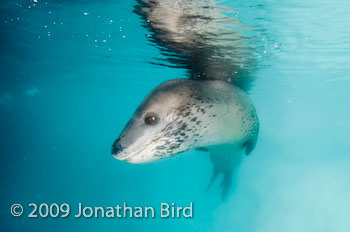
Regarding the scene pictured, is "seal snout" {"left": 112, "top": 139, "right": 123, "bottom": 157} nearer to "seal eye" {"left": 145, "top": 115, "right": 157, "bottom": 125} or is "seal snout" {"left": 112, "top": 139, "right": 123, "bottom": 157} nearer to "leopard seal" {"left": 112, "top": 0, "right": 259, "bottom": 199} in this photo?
"leopard seal" {"left": 112, "top": 0, "right": 259, "bottom": 199}

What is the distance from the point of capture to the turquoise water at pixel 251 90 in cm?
705

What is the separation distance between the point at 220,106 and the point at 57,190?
3308 centimetres

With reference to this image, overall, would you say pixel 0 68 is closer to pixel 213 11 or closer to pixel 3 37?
pixel 3 37

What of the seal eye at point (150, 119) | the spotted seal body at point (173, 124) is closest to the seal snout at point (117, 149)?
the spotted seal body at point (173, 124)

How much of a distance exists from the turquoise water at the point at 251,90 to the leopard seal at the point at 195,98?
1.30 ft

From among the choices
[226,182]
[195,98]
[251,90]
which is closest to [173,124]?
[195,98]

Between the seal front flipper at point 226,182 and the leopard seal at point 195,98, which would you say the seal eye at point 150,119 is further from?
the seal front flipper at point 226,182

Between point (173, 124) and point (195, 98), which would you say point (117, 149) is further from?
point (195, 98)

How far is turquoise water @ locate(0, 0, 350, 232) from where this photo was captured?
7.05 meters

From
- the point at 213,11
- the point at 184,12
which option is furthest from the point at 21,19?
the point at 213,11

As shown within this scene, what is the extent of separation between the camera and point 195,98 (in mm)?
3418

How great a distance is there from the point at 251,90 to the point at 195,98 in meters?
15.8

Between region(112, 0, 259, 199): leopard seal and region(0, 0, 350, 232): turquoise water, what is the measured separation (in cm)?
40

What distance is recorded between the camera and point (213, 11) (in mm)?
5891
